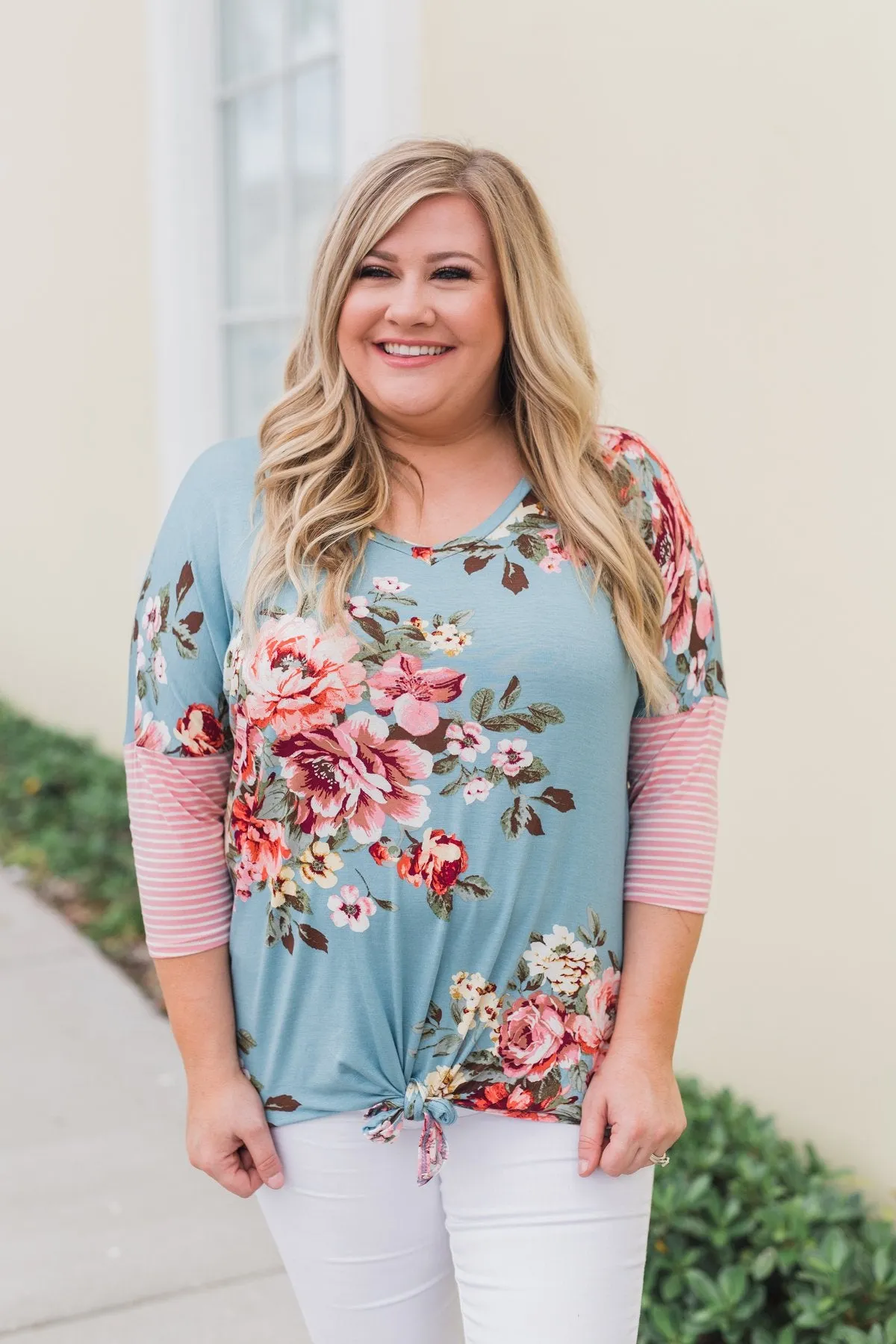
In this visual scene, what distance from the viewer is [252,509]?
182 centimetres

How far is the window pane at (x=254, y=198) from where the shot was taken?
5.14m

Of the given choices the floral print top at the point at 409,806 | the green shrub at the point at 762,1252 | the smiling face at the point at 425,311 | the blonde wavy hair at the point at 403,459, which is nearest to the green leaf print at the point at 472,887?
the floral print top at the point at 409,806

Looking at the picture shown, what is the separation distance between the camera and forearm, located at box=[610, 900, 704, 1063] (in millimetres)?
1792

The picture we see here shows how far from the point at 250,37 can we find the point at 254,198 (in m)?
0.54

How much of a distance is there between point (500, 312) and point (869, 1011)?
68.0 inches

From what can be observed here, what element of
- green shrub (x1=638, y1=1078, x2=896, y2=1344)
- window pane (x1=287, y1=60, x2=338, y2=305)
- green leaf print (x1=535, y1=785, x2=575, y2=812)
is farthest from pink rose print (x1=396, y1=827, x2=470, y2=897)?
window pane (x1=287, y1=60, x2=338, y2=305)

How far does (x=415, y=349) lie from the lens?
1815 millimetres

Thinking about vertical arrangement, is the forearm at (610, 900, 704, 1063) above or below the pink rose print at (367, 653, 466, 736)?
below

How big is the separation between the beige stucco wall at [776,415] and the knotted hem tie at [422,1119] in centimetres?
141

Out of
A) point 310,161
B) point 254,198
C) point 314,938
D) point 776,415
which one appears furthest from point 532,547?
point 254,198

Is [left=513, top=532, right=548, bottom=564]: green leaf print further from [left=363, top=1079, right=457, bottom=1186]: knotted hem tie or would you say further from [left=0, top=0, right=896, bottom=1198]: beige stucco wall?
[left=0, top=0, right=896, bottom=1198]: beige stucco wall

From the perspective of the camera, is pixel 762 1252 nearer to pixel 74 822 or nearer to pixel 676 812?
pixel 676 812

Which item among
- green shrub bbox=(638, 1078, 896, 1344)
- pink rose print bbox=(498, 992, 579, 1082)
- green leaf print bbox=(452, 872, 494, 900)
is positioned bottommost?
green shrub bbox=(638, 1078, 896, 1344)

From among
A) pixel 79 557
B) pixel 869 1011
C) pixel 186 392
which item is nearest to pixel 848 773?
pixel 869 1011
